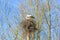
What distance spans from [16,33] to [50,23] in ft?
5.75

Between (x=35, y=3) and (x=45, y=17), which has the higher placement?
(x=35, y=3)

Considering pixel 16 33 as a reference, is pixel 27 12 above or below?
above

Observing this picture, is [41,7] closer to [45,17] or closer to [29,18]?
[45,17]

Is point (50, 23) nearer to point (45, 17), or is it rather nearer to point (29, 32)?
point (45, 17)

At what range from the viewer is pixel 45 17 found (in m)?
9.80

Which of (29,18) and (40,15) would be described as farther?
(40,15)

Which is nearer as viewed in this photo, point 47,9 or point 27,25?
point 27,25

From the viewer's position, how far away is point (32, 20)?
18.2ft

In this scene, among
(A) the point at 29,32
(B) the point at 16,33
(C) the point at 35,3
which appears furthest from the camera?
(C) the point at 35,3

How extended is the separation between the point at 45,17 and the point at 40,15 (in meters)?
0.31

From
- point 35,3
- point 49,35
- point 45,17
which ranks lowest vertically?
point 49,35

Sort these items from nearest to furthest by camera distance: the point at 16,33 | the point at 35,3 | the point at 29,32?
the point at 29,32, the point at 16,33, the point at 35,3

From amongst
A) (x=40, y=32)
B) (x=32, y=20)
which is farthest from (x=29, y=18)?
(x=40, y=32)

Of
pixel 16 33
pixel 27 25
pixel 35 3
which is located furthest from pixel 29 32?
pixel 35 3
